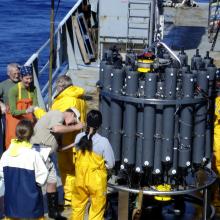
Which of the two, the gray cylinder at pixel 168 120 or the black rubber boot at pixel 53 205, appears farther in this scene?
the black rubber boot at pixel 53 205

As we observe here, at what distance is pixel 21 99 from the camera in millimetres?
8461

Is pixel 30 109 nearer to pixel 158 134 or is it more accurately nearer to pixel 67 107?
pixel 67 107

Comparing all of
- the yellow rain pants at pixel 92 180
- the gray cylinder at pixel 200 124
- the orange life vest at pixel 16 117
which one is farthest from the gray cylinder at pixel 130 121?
the orange life vest at pixel 16 117

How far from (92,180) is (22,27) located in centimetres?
2860

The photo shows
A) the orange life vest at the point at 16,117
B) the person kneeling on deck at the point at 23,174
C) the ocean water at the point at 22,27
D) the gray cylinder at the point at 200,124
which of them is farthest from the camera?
the ocean water at the point at 22,27

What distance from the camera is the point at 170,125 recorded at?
7.05 metres

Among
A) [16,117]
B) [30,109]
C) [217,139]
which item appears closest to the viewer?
[30,109]

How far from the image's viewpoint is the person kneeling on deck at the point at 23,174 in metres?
6.45

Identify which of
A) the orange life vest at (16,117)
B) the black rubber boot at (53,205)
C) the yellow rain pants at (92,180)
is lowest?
the black rubber boot at (53,205)

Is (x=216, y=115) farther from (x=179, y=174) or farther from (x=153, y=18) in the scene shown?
(x=153, y=18)

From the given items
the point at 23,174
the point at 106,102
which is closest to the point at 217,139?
the point at 106,102

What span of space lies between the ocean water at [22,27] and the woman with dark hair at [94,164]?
59.7ft

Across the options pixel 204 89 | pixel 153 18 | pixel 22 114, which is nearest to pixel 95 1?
pixel 153 18

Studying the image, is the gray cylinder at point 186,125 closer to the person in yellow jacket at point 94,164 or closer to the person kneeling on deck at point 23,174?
the person in yellow jacket at point 94,164
